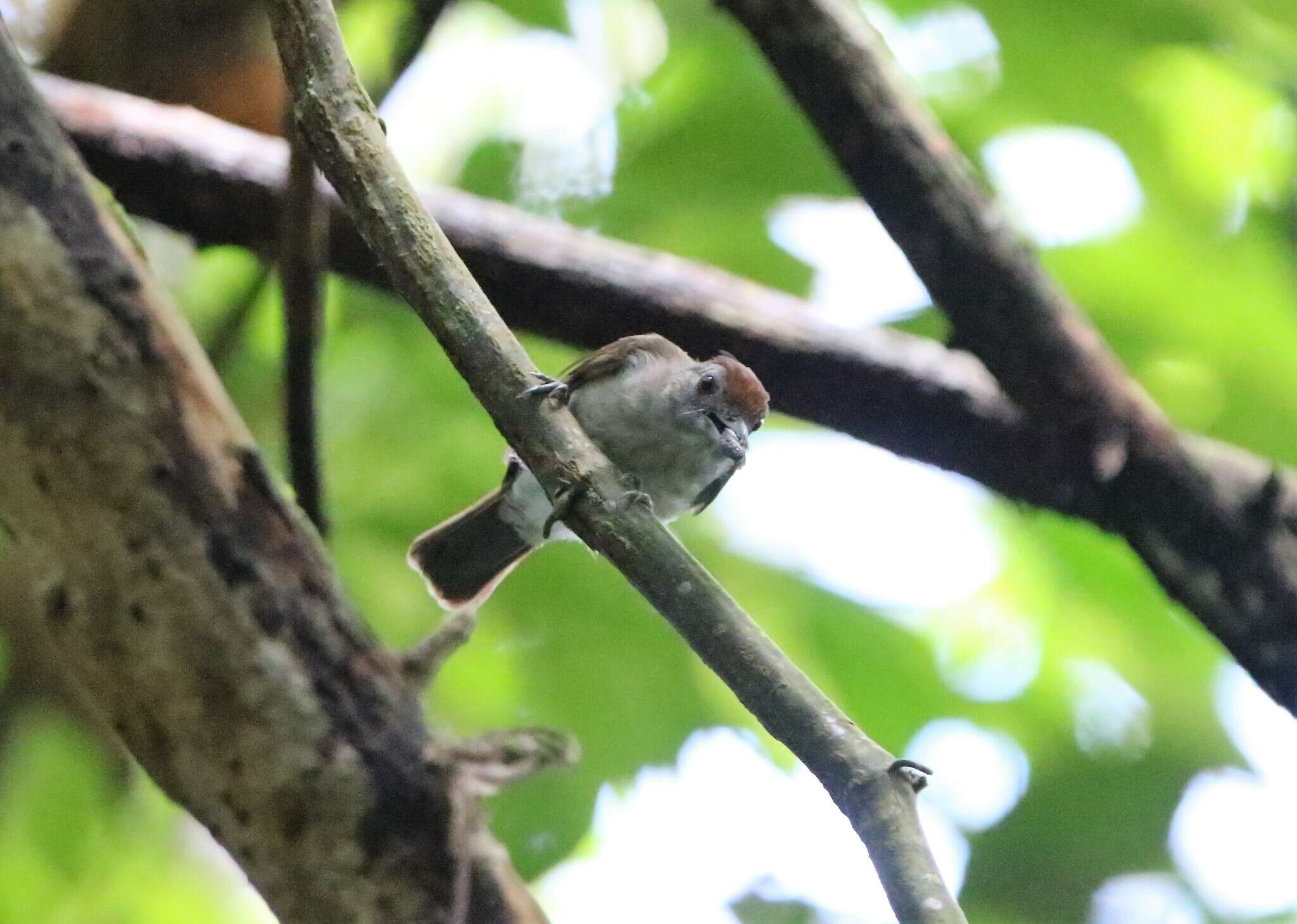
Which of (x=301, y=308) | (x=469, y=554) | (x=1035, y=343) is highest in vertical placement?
(x=1035, y=343)

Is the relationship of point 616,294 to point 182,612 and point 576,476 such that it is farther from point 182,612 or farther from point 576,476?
point 576,476

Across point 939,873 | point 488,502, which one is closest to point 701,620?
point 939,873

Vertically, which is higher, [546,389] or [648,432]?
[546,389]

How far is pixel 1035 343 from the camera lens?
2340 millimetres

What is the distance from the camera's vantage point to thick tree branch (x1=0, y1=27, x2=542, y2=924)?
6.10ft

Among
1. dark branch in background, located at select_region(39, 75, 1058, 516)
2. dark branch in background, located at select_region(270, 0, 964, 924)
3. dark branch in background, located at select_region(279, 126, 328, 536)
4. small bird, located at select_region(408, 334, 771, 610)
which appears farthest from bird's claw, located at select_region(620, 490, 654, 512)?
dark branch in background, located at select_region(39, 75, 1058, 516)

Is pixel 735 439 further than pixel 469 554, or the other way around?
pixel 469 554

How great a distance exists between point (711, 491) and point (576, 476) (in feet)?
2.50

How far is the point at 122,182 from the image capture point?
246 cm

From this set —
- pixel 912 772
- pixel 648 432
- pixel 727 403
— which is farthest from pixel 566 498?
pixel 727 403

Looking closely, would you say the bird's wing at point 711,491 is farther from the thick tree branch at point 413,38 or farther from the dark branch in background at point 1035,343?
the thick tree branch at point 413,38

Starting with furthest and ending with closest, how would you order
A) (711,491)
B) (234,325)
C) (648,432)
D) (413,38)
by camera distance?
(234,325) < (413,38) < (711,491) < (648,432)

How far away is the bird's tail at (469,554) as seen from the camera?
2018 millimetres

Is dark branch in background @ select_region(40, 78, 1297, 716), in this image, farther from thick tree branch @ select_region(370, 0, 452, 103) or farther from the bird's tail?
the bird's tail
